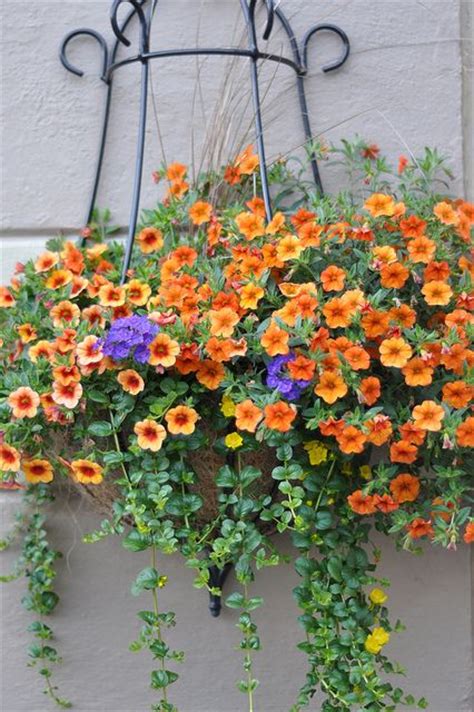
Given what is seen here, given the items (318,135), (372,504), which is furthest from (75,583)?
(318,135)

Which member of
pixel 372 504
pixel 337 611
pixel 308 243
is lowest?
pixel 337 611

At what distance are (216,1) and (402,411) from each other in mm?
1042

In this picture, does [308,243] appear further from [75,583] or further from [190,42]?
[75,583]

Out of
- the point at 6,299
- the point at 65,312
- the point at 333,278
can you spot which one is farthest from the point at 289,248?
the point at 6,299

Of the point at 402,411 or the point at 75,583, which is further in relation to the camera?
the point at 75,583

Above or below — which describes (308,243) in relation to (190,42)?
below

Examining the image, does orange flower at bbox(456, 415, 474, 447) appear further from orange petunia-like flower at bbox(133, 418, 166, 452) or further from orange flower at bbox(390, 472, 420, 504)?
orange petunia-like flower at bbox(133, 418, 166, 452)

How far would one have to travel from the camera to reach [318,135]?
191 cm

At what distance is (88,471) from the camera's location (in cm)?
152

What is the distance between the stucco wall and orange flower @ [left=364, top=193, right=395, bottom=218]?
33 centimetres

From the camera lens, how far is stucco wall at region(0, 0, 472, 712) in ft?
6.39

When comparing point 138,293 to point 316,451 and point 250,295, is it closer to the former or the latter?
point 250,295

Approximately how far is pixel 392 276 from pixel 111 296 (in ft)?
1.60

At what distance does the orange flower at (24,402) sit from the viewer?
151 centimetres
